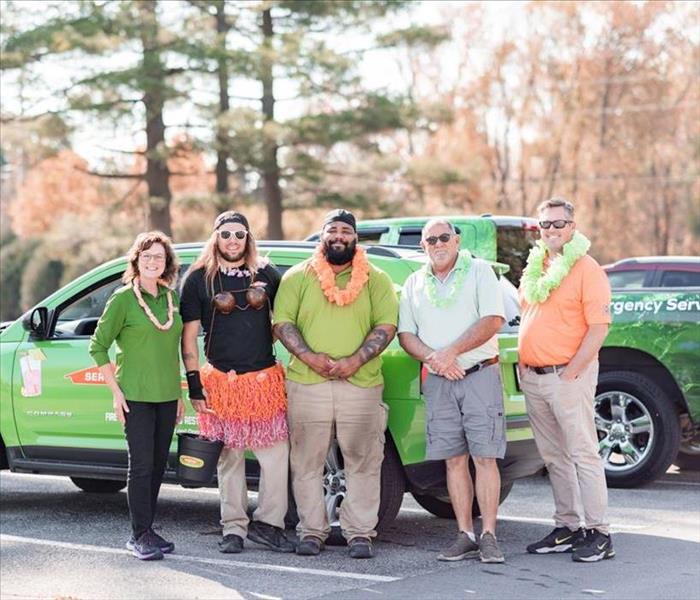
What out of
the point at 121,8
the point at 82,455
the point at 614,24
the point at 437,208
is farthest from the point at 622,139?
the point at 82,455

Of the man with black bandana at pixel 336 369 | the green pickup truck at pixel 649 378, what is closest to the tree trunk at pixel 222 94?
the green pickup truck at pixel 649 378

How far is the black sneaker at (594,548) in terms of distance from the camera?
7.47 meters

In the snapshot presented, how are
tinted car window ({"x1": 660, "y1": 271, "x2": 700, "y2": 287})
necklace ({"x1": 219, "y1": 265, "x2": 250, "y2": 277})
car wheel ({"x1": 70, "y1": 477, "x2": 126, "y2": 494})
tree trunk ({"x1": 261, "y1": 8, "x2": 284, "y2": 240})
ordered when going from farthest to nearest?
tree trunk ({"x1": 261, "y1": 8, "x2": 284, "y2": 240}) → tinted car window ({"x1": 660, "y1": 271, "x2": 700, "y2": 287}) → car wheel ({"x1": 70, "y1": 477, "x2": 126, "y2": 494}) → necklace ({"x1": 219, "y1": 265, "x2": 250, "y2": 277})

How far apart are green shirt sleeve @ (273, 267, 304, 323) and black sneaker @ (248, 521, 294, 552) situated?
1.26 m

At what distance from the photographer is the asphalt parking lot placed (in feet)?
22.5

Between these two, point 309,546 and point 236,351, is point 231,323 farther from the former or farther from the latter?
point 309,546

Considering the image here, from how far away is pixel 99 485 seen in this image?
10.3 meters

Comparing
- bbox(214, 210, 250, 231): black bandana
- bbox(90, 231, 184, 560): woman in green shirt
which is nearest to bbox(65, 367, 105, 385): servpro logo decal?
bbox(90, 231, 184, 560): woman in green shirt

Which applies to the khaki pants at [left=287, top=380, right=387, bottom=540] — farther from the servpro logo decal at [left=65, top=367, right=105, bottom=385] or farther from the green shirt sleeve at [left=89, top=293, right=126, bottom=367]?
the servpro logo decal at [left=65, top=367, right=105, bottom=385]

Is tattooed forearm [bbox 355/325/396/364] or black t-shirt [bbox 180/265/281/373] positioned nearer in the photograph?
tattooed forearm [bbox 355/325/396/364]

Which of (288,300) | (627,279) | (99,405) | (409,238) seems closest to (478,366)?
(288,300)

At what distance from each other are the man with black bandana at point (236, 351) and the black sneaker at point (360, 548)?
0.56 metres

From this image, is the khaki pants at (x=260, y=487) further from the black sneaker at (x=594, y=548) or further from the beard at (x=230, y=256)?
the black sneaker at (x=594, y=548)

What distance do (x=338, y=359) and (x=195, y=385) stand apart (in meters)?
0.84
